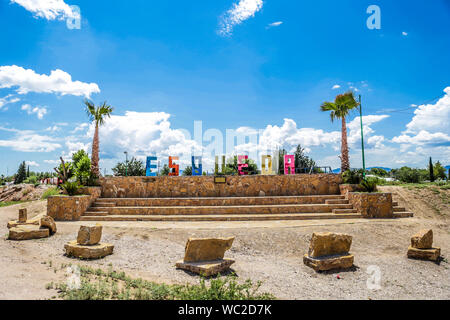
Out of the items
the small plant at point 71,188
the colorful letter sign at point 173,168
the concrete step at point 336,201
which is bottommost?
the concrete step at point 336,201

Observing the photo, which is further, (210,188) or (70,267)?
(210,188)


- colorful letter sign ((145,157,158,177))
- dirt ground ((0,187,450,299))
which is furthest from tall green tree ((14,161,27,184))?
dirt ground ((0,187,450,299))

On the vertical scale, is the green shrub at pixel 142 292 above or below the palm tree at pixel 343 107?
below

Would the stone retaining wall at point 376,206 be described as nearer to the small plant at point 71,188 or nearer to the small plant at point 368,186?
A: the small plant at point 368,186

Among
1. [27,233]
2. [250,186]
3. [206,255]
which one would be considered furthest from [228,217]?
[27,233]

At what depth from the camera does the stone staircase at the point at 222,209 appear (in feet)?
38.9

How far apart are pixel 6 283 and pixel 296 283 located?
17.0 ft

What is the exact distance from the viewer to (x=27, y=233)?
8.41 metres

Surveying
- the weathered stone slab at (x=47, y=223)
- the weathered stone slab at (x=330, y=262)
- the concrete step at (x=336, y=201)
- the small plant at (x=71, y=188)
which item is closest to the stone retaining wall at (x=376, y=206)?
the concrete step at (x=336, y=201)

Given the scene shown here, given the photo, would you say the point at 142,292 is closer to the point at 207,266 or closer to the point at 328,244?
the point at 207,266

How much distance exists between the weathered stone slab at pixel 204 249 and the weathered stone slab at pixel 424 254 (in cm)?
504
